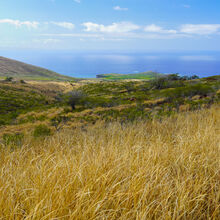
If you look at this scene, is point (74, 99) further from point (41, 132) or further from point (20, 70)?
point (20, 70)

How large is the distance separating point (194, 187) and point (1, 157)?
8.44 feet

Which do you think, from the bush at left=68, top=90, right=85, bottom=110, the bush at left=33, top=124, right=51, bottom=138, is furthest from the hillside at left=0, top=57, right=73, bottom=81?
the bush at left=33, top=124, right=51, bottom=138

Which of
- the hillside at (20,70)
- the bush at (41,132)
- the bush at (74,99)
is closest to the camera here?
the bush at (41,132)

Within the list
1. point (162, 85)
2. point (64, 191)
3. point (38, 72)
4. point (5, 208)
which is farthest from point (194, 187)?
point (38, 72)

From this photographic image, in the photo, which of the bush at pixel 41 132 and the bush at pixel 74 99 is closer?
the bush at pixel 41 132

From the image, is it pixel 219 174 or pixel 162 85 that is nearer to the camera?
pixel 219 174

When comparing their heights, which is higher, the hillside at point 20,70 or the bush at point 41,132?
the hillside at point 20,70

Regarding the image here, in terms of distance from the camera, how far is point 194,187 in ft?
5.47

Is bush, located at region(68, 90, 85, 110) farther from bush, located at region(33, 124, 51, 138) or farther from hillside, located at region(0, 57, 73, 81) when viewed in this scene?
hillside, located at region(0, 57, 73, 81)

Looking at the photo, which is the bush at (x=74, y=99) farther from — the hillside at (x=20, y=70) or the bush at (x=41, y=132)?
the hillside at (x=20, y=70)

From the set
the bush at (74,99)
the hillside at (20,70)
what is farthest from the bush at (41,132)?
the hillside at (20,70)

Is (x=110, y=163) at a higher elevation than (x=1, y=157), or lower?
higher

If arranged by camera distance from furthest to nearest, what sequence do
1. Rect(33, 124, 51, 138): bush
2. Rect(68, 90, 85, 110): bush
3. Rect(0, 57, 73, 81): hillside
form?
1. Rect(0, 57, 73, 81): hillside
2. Rect(68, 90, 85, 110): bush
3. Rect(33, 124, 51, 138): bush

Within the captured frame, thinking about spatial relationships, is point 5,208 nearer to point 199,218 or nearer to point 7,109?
point 199,218
